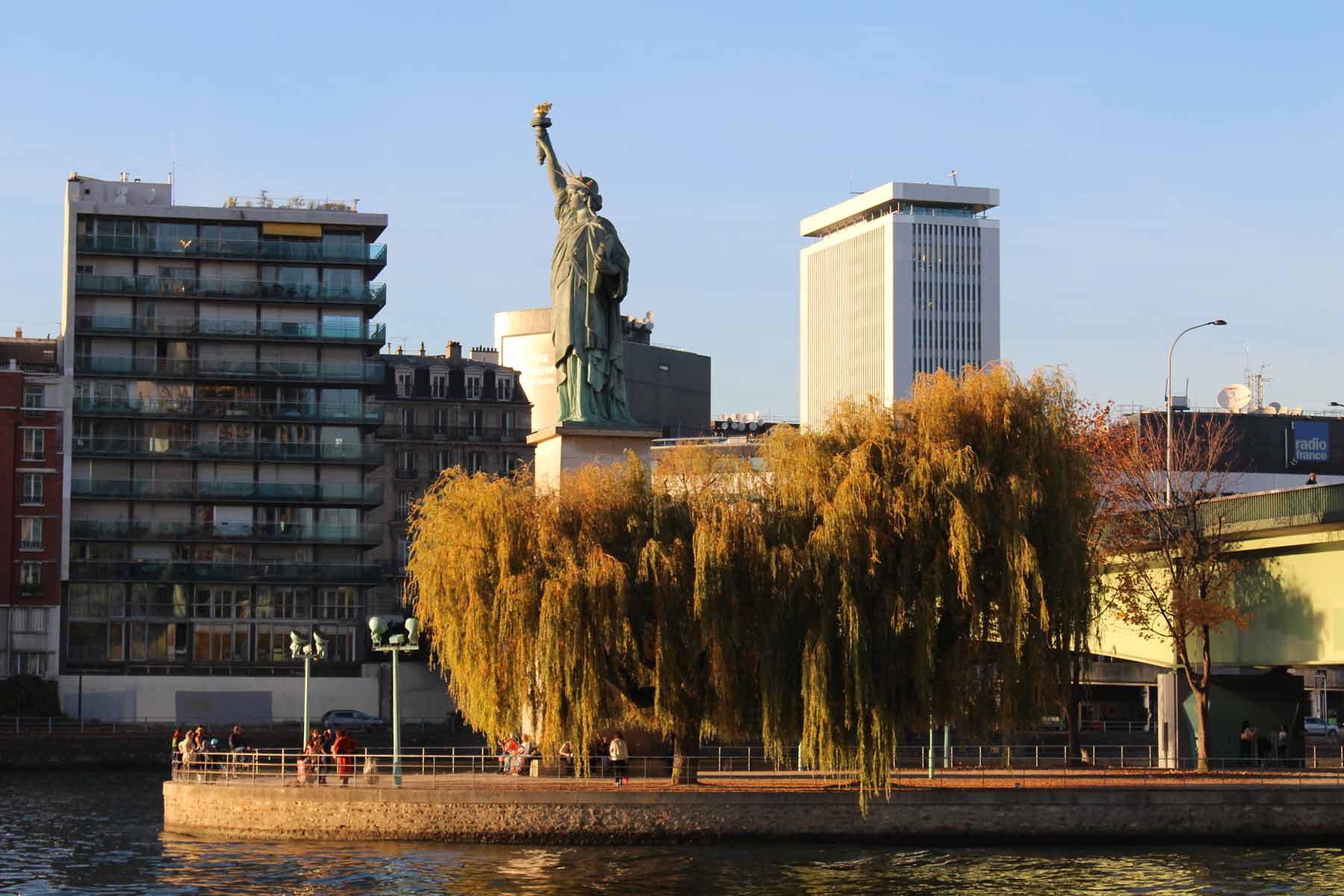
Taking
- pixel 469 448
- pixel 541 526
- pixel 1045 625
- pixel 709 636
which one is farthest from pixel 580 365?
pixel 469 448

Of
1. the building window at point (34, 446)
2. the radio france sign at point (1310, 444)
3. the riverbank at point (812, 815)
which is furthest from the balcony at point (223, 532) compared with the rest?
the riverbank at point (812, 815)

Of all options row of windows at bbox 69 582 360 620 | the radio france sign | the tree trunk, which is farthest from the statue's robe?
the radio france sign

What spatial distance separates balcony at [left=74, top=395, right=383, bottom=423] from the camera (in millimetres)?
107125

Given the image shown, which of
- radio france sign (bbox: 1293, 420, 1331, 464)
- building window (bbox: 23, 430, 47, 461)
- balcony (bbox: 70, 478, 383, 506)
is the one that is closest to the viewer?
building window (bbox: 23, 430, 47, 461)

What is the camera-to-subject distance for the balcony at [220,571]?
350ft

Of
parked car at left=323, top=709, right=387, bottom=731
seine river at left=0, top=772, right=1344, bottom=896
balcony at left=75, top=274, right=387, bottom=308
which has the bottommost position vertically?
seine river at left=0, top=772, right=1344, bottom=896

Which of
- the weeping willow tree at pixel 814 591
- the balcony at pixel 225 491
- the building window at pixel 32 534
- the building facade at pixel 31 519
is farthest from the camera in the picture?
the balcony at pixel 225 491

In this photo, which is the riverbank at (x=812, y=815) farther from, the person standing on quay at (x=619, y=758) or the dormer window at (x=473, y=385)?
the dormer window at (x=473, y=385)

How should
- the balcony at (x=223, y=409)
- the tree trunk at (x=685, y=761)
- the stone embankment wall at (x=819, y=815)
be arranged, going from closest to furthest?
the stone embankment wall at (x=819, y=815) → the tree trunk at (x=685, y=761) → the balcony at (x=223, y=409)

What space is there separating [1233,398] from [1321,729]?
27.0 meters

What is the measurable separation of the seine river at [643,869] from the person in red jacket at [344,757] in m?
3.16

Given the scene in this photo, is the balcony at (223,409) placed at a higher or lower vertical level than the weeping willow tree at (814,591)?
higher

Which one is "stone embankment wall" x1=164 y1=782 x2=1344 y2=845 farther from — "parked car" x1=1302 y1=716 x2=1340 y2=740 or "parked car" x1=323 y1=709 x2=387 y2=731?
"parked car" x1=1302 y1=716 x2=1340 y2=740

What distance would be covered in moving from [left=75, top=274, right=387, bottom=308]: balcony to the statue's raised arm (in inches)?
1867
